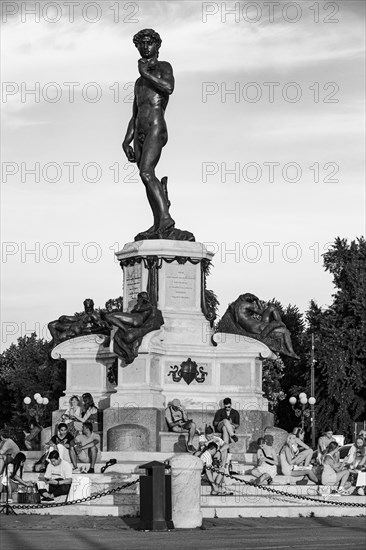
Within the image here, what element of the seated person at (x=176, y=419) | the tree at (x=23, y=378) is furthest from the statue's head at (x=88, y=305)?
the tree at (x=23, y=378)

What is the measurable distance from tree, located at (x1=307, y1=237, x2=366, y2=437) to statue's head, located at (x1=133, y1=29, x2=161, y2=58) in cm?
3147

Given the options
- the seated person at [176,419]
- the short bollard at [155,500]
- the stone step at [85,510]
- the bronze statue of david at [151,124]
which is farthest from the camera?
the bronze statue of david at [151,124]

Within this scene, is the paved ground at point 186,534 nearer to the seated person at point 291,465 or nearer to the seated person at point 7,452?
the seated person at point 7,452

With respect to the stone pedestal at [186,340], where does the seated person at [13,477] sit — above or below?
below

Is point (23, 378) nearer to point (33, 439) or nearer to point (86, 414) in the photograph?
point (33, 439)

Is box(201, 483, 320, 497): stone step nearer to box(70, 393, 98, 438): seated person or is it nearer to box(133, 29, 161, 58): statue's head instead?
box(70, 393, 98, 438): seated person

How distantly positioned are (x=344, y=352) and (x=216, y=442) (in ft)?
121

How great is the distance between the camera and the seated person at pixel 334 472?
33875 millimetres

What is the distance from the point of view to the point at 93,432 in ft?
119

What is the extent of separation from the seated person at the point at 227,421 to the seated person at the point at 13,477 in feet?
16.4

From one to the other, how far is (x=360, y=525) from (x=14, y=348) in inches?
2277

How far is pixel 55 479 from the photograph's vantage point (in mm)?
31641

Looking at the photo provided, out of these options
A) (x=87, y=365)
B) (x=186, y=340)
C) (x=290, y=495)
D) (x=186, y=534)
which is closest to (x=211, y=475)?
(x=290, y=495)

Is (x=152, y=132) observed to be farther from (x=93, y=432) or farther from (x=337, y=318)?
(x=337, y=318)
